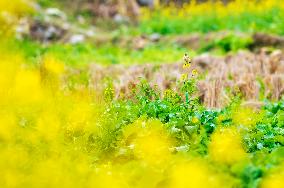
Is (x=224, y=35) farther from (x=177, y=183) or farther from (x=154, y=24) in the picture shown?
(x=177, y=183)

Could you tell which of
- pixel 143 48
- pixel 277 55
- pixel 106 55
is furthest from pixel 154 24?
pixel 277 55

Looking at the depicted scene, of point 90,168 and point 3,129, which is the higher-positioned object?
point 3,129

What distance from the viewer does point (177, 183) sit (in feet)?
9.29

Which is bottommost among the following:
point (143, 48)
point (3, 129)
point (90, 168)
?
point (143, 48)

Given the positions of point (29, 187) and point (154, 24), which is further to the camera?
point (154, 24)

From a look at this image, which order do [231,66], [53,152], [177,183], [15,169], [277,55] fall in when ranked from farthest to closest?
[277,55], [231,66], [53,152], [15,169], [177,183]

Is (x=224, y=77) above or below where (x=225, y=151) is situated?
below

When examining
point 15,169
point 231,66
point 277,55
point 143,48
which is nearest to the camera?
point 15,169

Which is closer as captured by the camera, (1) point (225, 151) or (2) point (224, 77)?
(1) point (225, 151)

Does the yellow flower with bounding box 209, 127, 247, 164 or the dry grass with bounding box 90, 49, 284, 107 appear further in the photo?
the dry grass with bounding box 90, 49, 284, 107

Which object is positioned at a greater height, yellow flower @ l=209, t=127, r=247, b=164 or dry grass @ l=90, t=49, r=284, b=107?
yellow flower @ l=209, t=127, r=247, b=164

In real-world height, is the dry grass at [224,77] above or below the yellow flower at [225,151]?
below

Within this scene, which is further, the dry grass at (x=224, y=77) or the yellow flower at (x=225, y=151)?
the dry grass at (x=224, y=77)

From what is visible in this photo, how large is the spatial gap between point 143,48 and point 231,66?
5164 millimetres
